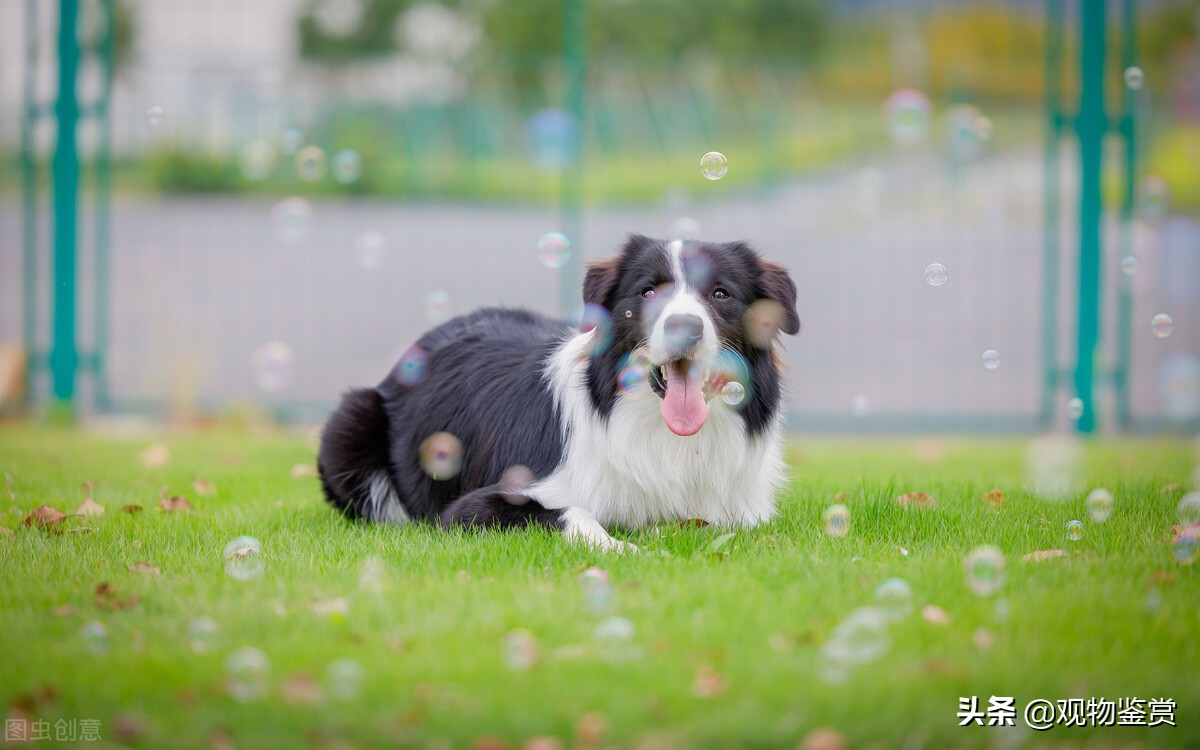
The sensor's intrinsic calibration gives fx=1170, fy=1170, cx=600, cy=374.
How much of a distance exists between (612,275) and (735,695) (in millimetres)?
2099

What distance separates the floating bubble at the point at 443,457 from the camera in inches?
204

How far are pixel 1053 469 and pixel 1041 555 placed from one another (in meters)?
2.31

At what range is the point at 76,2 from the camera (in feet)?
29.0

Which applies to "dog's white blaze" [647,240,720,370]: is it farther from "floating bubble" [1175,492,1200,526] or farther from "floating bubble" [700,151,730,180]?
"floating bubble" [1175,492,1200,526]

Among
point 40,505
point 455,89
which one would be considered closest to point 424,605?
point 40,505

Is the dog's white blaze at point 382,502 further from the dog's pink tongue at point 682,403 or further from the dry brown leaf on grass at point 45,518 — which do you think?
the dog's pink tongue at point 682,403

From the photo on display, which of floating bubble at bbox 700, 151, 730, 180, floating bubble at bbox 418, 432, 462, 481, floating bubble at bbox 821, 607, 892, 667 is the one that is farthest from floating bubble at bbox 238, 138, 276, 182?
floating bubble at bbox 821, 607, 892, 667

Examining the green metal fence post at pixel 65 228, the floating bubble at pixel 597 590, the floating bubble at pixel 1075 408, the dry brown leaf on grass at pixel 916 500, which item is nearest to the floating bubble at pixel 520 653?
the floating bubble at pixel 597 590

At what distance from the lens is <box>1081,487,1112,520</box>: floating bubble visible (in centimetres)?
472

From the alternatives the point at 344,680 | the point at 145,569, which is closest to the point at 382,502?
the point at 145,569

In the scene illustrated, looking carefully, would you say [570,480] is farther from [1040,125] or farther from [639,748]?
[1040,125]

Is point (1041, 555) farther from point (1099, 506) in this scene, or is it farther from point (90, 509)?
point (90, 509)

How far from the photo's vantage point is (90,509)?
539 cm

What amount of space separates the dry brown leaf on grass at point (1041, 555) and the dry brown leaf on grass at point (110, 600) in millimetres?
3093
